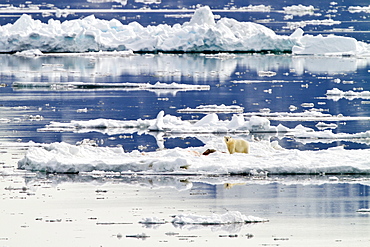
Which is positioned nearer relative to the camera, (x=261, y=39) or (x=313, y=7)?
(x=261, y=39)

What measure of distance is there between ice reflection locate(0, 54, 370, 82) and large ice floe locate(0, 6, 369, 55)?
1.50ft

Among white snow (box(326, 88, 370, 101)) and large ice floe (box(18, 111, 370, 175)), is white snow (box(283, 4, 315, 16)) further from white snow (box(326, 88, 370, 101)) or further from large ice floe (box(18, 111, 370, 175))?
large ice floe (box(18, 111, 370, 175))

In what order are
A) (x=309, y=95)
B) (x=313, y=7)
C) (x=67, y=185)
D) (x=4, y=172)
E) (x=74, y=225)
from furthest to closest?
(x=313, y=7) → (x=309, y=95) → (x=4, y=172) → (x=67, y=185) → (x=74, y=225)

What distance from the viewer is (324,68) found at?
37844 mm

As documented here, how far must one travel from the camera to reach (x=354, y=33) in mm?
61031

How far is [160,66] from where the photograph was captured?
125 ft

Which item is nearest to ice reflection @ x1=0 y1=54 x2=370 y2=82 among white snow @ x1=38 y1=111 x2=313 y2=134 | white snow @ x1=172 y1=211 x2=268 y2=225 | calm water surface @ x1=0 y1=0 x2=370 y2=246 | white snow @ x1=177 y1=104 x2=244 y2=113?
calm water surface @ x1=0 y1=0 x2=370 y2=246

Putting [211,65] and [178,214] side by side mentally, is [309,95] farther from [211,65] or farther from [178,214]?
[178,214]

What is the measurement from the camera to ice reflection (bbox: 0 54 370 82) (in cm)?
3356

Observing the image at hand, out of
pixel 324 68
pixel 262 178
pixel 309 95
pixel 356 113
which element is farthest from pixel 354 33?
pixel 262 178

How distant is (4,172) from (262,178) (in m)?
3.27

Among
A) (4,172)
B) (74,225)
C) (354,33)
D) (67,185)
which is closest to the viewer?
(74,225)

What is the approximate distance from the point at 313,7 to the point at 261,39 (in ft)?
180

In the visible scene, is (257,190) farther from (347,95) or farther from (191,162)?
(347,95)
